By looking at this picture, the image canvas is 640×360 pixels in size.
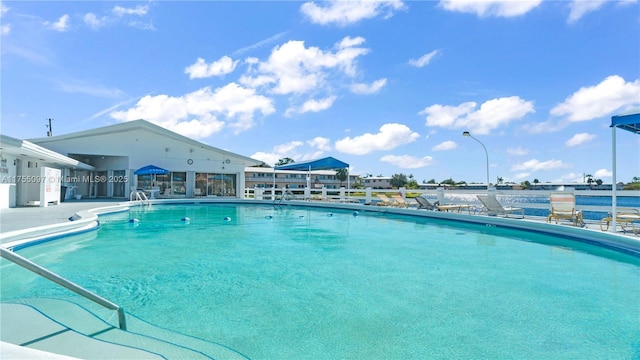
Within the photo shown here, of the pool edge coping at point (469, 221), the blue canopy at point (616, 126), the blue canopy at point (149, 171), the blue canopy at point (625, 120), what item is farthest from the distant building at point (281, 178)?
the blue canopy at point (625, 120)

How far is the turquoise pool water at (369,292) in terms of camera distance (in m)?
2.85

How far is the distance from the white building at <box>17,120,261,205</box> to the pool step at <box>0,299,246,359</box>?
63.7ft

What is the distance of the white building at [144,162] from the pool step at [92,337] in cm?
1942

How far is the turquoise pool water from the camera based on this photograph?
9.34ft

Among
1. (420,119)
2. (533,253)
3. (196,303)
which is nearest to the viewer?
(196,303)

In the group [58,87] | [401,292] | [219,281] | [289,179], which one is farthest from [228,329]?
[289,179]

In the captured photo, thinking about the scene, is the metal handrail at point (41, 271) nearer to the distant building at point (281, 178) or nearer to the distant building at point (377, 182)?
the distant building at point (281, 178)

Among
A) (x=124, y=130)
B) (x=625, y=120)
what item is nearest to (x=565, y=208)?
(x=625, y=120)

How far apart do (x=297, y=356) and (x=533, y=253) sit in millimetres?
5938

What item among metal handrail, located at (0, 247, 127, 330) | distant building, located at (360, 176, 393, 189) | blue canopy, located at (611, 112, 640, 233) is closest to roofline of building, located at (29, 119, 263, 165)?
metal handrail, located at (0, 247, 127, 330)

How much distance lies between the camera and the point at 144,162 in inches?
851

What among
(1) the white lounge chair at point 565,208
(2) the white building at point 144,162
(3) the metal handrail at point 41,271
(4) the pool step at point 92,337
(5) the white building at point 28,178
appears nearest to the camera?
(3) the metal handrail at point 41,271

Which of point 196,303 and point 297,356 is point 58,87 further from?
point 297,356

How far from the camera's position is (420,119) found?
2217 cm
